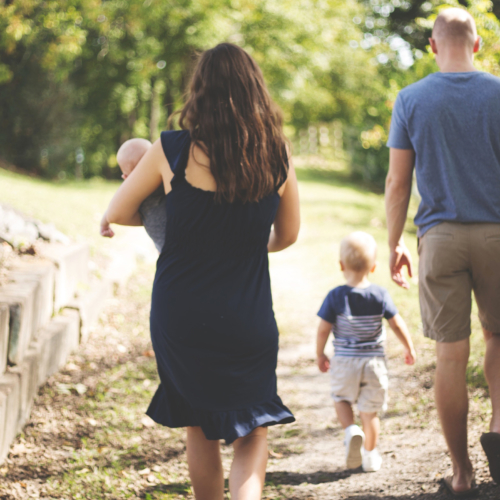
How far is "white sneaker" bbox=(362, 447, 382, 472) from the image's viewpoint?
314cm

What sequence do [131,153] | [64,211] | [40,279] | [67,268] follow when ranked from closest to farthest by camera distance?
1. [131,153]
2. [40,279]
3. [67,268]
4. [64,211]

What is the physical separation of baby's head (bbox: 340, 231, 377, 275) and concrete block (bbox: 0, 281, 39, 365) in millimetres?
1969

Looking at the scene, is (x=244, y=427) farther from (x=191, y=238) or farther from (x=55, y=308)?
(x=55, y=308)

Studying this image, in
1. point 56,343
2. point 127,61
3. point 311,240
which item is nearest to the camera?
point 56,343

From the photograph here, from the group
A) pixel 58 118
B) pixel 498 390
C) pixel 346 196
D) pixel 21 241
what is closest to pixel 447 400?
pixel 498 390

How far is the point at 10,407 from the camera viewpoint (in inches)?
129

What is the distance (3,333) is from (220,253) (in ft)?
5.97

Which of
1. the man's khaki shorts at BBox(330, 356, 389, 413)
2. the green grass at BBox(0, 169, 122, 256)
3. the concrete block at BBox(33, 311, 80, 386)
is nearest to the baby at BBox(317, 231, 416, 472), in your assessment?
the man's khaki shorts at BBox(330, 356, 389, 413)

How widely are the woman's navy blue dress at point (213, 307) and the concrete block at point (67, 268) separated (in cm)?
287

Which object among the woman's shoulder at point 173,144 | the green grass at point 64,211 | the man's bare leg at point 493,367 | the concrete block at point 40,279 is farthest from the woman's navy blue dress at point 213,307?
the green grass at point 64,211

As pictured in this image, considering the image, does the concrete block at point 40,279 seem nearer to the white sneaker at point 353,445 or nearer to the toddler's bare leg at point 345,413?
the toddler's bare leg at point 345,413

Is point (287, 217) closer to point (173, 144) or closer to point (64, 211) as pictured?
point (173, 144)

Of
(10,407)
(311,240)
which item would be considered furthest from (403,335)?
(311,240)

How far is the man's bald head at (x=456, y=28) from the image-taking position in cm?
273
